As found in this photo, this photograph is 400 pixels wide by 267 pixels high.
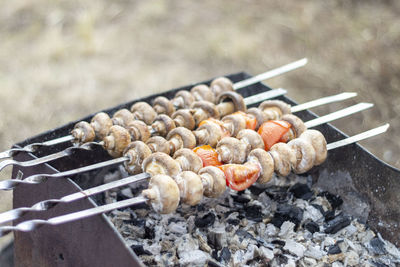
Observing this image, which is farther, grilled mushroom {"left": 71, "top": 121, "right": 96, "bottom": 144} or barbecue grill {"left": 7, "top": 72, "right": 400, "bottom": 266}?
grilled mushroom {"left": 71, "top": 121, "right": 96, "bottom": 144}

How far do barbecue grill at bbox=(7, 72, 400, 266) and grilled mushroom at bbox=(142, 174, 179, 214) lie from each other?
0.17m

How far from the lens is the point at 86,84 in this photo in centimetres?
493

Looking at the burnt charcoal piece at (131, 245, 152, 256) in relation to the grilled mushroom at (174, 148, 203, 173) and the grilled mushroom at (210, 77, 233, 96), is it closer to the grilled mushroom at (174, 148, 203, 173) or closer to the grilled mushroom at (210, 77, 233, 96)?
the grilled mushroom at (174, 148, 203, 173)

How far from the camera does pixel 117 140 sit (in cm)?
Result: 200

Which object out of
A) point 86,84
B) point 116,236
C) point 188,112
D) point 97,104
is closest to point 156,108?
point 188,112

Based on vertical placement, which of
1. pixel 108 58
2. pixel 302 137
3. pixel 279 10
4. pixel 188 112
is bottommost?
pixel 302 137

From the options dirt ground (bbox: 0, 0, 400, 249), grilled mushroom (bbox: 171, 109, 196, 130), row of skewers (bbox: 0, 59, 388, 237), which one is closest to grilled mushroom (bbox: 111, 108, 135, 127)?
row of skewers (bbox: 0, 59, 388, 237)

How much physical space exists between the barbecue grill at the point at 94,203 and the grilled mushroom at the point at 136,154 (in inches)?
10.3

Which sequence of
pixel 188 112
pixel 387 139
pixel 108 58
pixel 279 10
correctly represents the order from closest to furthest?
pixel 188 112 → pixel 387 139 → pixel 108 58 → pixel 279 10

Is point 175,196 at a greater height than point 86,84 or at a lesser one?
lesser

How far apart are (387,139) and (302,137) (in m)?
2.40

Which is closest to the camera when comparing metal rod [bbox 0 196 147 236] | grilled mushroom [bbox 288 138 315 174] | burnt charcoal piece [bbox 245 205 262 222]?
metal rod [bbox 0 196 147 236]

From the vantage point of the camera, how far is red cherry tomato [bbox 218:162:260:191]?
1.86 meters

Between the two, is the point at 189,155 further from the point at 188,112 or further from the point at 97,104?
the point at 97,104
